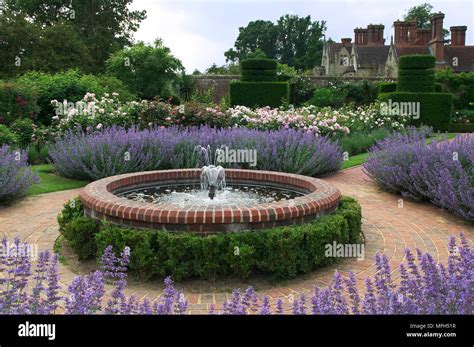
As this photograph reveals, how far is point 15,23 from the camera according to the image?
24.4m

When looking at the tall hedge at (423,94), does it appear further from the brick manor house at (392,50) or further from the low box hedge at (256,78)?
the brick manor house at (392,50)

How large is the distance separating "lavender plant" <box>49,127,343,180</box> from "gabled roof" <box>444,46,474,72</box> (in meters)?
38.6

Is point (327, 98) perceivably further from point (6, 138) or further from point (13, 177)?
point (13, 177)

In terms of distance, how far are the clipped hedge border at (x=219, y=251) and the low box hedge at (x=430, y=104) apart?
17781 millimetres

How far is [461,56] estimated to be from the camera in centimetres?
4400

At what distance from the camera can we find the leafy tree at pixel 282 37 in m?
70.9

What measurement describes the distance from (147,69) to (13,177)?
17.6 m

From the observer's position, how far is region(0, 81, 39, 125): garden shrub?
13633 mm

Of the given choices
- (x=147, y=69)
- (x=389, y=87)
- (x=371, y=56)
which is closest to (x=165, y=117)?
(x=147, y=69)

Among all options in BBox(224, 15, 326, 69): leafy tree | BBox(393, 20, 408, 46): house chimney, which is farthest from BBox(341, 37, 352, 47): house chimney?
BBox(224, 15, 326, 69): leafy tree

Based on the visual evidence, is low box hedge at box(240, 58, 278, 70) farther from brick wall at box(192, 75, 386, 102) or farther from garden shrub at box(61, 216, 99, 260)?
garden shrub at box(61, 216, 99, 260)

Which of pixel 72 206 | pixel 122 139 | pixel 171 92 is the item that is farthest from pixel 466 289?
pixel 171 92

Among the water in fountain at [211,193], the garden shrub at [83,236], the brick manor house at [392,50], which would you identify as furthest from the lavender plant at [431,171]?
the brick manor house at [392,50]

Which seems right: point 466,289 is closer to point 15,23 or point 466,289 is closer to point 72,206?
point 72,206
